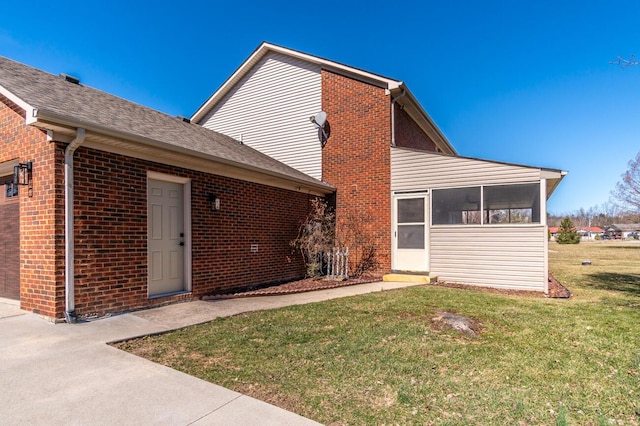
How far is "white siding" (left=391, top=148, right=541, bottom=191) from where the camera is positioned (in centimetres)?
895

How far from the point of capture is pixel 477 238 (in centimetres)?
947

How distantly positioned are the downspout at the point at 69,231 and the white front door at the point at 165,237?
138cm

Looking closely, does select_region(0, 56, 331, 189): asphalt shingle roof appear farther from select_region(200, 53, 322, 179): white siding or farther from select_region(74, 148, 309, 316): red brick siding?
select_region(200, 53, 322, 179): white siding

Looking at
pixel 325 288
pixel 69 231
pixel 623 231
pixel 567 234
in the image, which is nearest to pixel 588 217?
pixel 623 231

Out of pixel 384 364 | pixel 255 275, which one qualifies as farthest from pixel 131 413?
pixel 255 275

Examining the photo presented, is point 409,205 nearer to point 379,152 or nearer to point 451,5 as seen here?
point 379,152

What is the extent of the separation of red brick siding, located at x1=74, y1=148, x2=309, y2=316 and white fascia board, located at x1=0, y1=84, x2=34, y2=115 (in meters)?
0.80

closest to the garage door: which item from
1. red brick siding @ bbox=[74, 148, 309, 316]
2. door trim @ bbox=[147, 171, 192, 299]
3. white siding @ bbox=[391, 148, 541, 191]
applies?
red brick siding @ bbox=[74, 148, 309, 316]

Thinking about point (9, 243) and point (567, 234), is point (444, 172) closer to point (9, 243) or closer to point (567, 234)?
point (9, 243)

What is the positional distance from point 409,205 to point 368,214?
1300 millimetres

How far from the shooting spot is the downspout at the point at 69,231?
4992 mm

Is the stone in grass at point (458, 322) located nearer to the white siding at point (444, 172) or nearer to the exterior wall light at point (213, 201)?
the exterior wall light at point (213, 201)

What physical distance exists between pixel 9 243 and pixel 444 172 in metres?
9.86

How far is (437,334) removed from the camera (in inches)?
186
